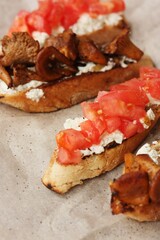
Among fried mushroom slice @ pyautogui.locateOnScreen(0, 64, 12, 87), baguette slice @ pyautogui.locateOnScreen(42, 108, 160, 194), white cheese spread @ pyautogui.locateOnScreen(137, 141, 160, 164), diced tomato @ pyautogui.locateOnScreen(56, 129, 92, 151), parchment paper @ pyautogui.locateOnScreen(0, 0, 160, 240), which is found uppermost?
white cheese spread @ pyautogui.locateOnScreen(137, 141, 160, 164)

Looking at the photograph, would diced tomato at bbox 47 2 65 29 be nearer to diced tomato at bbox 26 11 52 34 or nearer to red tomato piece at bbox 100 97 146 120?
diced tomato at bbox 26 11 52 34

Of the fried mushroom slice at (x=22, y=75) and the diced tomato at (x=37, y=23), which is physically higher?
the diced tomato at (x=37, y=23)

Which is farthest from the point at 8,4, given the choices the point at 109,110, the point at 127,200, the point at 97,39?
the point at 127,200

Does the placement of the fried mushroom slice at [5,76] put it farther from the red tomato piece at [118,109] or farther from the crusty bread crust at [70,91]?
the red tomato piece at [118,109]

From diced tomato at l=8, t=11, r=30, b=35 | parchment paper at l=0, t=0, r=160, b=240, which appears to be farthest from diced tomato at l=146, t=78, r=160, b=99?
diced tomato at l=8, t=11, r=30, b=35

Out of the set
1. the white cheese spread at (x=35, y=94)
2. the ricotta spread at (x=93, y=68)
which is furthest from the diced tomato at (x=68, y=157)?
the ricotta spread at (x=93, y=68)

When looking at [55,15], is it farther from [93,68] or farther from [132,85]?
[132,85]
